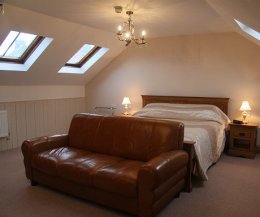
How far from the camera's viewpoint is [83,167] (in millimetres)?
2619

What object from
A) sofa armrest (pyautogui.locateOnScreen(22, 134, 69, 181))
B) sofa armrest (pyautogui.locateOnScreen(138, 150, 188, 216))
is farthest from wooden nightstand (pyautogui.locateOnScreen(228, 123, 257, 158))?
sofa armrest (pyautogui.locateOnScreen(22, 134, 69, 181))

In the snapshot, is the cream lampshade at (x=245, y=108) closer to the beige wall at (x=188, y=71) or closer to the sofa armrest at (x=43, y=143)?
the beige wall at (x=188, y=71)

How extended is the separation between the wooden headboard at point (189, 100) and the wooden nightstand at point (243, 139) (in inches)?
20.2

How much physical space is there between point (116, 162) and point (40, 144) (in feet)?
3.52

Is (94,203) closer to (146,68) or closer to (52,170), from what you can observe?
(52,170)

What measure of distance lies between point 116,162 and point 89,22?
2358mm

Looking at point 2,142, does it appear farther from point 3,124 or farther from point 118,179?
point 118,179

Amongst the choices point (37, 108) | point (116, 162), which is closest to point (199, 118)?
point (116, 162)

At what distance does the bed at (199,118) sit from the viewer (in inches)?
126

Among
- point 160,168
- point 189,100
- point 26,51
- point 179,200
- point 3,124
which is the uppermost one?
point 26,51

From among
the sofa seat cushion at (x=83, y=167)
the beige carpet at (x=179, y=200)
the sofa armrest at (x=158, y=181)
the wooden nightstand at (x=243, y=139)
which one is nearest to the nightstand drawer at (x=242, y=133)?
the wooden nightstand at (x=243, y=139)

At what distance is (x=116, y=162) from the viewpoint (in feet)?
9.01

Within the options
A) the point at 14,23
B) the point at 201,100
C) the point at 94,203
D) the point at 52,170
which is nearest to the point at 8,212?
the point at 52,170

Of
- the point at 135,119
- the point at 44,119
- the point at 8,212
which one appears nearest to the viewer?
the point at 8,212
